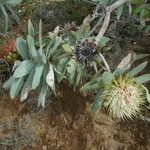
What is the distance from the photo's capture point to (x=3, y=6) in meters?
3.28

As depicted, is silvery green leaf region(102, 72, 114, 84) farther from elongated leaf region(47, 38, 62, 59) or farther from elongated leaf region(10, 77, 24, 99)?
elongated leaf region(10, 77, 24, 99)

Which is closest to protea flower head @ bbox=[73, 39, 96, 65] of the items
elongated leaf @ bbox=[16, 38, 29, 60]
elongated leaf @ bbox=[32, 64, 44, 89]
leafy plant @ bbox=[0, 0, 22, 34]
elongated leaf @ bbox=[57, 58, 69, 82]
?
elongated leaf @ bbox=[57, 58, 69, 82]

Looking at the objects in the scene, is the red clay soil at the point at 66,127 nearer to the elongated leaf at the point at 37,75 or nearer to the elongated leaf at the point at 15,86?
the elongated leaf at the point at 15,86

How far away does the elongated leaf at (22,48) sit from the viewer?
2.72 metres

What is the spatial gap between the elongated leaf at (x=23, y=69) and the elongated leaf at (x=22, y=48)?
0.26 ft

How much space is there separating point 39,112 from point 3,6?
0.77 meters

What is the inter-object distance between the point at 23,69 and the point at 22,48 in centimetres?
16

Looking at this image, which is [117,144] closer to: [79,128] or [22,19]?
[79,128]

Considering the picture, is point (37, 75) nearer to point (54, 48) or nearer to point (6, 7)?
point (54, 48)

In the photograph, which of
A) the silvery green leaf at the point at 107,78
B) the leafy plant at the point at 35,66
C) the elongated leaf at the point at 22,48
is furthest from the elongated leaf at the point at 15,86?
the silvery green leaf at the point at 107,78

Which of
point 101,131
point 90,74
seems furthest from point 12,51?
point 101,131

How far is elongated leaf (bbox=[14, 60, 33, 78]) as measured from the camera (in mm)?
2615

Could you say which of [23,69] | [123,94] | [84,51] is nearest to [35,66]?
[23,69]

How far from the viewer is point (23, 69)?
2.64 meters
